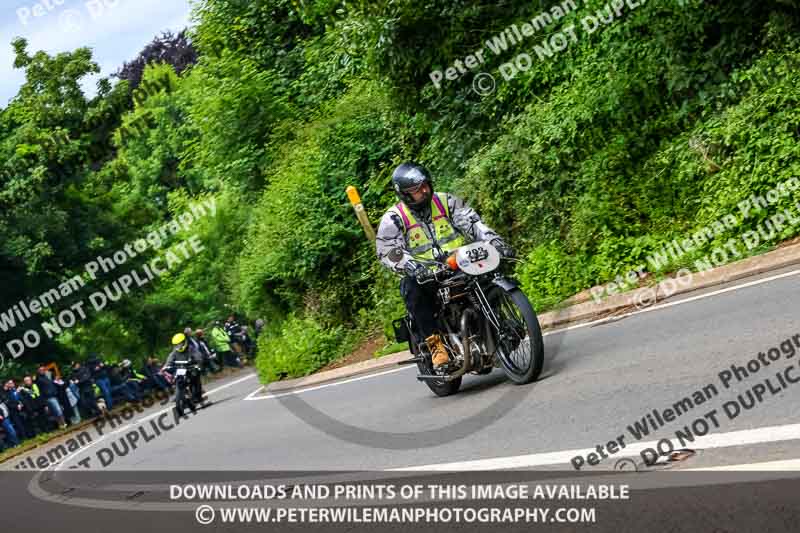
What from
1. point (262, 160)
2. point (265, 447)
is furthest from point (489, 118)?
point (262, 160)

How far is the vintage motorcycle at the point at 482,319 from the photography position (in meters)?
8.02

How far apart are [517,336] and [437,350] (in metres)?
0.95

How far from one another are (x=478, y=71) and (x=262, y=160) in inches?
432

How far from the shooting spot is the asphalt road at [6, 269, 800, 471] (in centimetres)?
577

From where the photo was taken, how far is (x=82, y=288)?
119 feet
